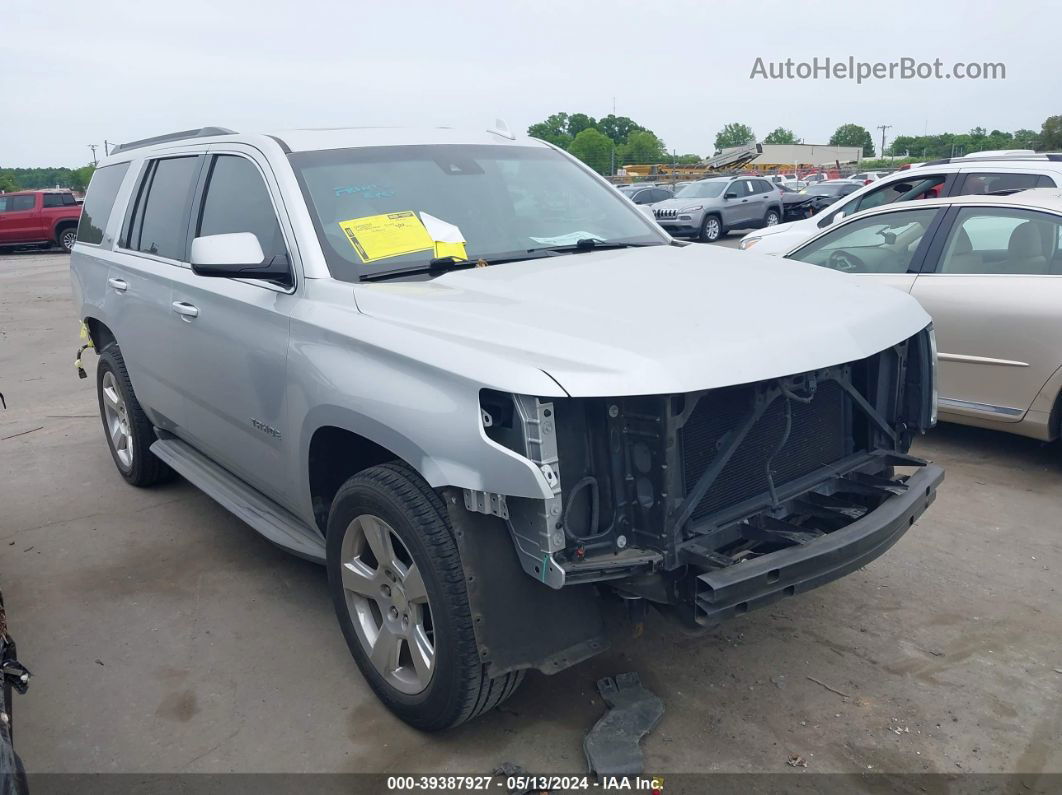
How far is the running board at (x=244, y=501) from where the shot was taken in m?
3.53

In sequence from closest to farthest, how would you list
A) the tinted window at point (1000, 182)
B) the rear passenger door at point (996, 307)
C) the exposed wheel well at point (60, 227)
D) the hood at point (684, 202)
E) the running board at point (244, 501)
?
the running board at point (244, 501) → the rear passenger door at point (996, 307) → the tinted window at point (1000, 182) → the hood at point (684, 202) → the exposed wheel well at point (60, 227)

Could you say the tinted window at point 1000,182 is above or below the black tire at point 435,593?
above

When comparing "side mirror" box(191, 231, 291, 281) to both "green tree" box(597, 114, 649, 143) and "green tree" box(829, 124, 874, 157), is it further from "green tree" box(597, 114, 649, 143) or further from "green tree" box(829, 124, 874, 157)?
"green tree" box(829, 124, 874, 157)

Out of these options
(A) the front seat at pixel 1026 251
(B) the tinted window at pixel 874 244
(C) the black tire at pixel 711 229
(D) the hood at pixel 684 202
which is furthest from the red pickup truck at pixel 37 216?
(A) the front seat at pixel 1026 251

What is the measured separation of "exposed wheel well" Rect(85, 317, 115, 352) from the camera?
5.55 m


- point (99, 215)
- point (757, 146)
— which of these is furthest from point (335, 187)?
point (757, 146)

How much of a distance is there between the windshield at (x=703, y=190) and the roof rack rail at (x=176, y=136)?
1813cm

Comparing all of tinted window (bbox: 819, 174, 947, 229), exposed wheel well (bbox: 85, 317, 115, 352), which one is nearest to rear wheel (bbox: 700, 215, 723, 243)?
tinted window (bbox: 819, 174, 947, 229)

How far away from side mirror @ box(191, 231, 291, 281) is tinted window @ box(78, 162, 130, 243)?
244cm

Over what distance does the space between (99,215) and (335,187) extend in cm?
278

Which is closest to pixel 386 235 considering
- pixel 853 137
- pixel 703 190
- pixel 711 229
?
pixel 711 229

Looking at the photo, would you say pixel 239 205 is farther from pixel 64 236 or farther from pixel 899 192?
pixel 64 236

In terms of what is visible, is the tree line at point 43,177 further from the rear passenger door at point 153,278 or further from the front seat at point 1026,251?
the front seat at point 1026,251

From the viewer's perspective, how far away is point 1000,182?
7.95 meters
